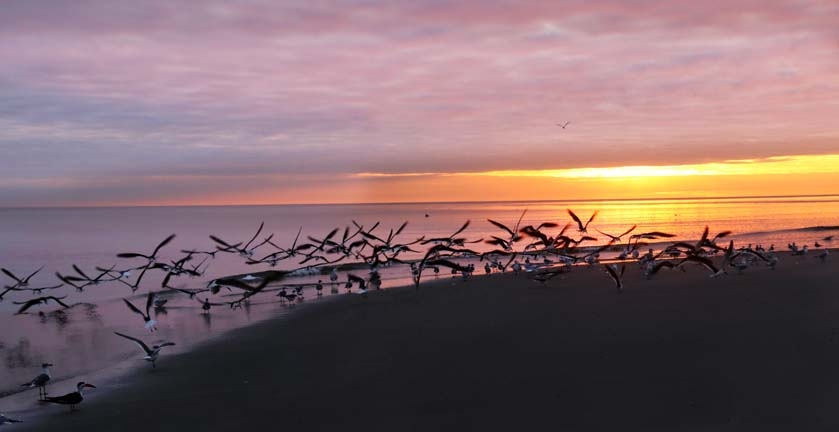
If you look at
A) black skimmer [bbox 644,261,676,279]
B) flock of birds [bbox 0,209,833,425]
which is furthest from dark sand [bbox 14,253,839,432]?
flock of birds [bbox 0,209,833,425]

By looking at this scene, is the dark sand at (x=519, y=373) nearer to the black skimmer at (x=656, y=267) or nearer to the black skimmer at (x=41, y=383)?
the black skimmer at (x=41, y=383)

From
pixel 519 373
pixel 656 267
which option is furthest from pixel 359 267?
pixel 519 373

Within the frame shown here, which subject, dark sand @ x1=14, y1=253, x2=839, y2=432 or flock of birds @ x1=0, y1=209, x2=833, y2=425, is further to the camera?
flock of birds @ x1=0, y1=209, x2=833, y2=425

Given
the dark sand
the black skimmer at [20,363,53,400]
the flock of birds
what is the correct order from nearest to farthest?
the dark sand < the black skimmer at [20,363,53,400] < the flock of birds

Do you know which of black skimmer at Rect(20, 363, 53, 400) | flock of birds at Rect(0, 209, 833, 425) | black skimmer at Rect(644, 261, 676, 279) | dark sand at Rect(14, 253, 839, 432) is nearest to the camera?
dark sand at Rect(14, 253, 839, 432)

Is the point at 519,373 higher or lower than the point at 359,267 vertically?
higher

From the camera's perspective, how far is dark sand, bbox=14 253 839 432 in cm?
782

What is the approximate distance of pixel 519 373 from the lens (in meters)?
9.45

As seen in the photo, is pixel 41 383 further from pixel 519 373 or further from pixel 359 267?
pixel 359 267

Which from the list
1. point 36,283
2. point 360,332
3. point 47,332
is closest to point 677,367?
point 360,332

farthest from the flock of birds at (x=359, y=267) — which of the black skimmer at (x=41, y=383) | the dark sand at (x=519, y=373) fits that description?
the dark sand at (x=519, y=373)

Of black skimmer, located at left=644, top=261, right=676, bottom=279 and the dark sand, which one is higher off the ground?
black skimmer, located at left=644, top=261, right=676, bottom=279

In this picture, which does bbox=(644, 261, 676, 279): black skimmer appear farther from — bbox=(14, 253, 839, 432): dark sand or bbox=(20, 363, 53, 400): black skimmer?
bbox=(20, 363, 53, 400): black skimmer

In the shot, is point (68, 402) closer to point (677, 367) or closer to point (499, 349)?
point (499, 349)
